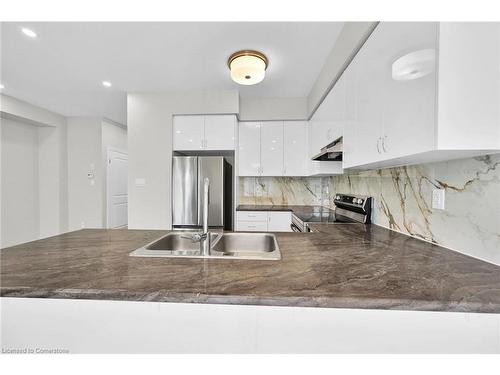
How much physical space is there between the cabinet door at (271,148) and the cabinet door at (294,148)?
7cm

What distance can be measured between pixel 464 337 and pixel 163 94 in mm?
3391

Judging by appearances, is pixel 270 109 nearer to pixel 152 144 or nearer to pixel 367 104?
pixel 152 144

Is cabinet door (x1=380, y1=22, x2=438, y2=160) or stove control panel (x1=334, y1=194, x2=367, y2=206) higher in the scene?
cabinet door (x1=380, y1=22, x2=438, y2=160)

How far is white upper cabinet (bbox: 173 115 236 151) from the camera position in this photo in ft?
9.80

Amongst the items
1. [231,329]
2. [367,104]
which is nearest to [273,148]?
[367,104]

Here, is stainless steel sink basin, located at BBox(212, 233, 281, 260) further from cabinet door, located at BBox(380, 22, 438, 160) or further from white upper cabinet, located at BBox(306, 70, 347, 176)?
white upper cabinet, located at BBox(306, 70, 347, 176)

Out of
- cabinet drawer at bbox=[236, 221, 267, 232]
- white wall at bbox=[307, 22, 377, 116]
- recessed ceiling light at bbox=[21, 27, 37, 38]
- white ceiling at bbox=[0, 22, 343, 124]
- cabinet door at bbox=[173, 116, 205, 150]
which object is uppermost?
recessed ceiling light at bbox=[21, 27, 37, 38]

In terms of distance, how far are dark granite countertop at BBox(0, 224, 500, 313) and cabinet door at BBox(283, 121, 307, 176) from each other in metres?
2.15

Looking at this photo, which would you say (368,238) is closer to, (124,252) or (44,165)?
(124,252)

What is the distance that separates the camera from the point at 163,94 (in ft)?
9.74

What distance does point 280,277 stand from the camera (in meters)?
0.79

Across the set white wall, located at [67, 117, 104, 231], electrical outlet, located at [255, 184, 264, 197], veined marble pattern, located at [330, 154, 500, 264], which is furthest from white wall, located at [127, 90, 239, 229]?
veined marble pattern, located at [330, 154, 500, 264]

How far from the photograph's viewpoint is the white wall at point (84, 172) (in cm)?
428
